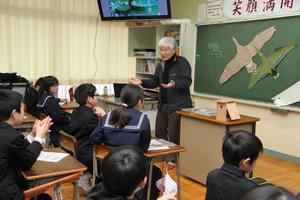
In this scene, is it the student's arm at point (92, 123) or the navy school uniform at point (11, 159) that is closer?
the navy school uniform at point (11, 159)

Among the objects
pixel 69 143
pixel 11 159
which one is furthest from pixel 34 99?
pixel 11 159

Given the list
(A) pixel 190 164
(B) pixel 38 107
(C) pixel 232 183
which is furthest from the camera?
(B) pixel 38 107

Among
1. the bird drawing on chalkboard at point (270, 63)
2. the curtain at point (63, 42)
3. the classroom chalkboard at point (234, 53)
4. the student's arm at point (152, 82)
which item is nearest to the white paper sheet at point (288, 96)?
the classroom chalkboard at point (234, 53)

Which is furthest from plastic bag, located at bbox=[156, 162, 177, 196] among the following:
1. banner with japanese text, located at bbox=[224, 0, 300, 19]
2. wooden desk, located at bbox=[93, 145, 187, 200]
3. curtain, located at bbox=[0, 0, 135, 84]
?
curtain, located at bbox=[0, 0, 135, 84]

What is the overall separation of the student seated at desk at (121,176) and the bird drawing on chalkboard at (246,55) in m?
3.92

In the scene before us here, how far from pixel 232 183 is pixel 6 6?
502cm

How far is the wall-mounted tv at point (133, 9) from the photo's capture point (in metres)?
5.46

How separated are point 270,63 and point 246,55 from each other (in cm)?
44

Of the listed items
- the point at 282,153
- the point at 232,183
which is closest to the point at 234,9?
the point at 282,153

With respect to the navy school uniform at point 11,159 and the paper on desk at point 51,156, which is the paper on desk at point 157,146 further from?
the navy school uniform at point 11,159

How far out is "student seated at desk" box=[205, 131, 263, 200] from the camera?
1673 millimetres

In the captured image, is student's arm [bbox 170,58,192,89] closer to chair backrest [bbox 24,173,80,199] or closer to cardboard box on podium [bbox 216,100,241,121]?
cardboard box on podium [bbox 216,100,241,121]

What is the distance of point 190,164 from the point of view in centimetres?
370

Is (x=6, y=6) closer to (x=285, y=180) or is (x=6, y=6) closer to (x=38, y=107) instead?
(x=38, y=107)
